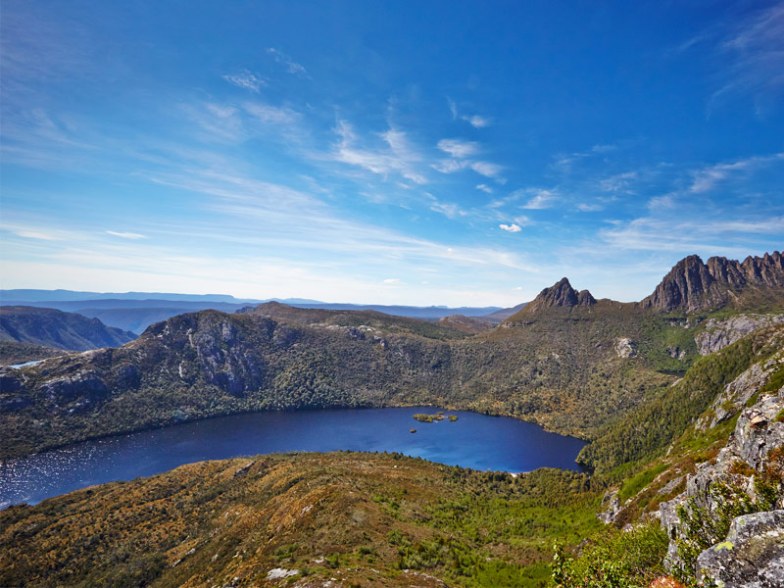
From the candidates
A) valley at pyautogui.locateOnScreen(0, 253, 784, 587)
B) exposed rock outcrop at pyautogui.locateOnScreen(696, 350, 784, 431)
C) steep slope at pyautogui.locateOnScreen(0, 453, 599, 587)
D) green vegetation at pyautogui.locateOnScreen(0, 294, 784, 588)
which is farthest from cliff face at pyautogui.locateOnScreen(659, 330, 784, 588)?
exposed rock outcrop at pyautogui.locateOnScreen(696, 350, 784, 431)

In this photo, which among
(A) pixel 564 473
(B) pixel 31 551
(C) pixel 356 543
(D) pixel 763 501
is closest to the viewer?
(D) pixel 763 501

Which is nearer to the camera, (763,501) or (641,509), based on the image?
(763,501)

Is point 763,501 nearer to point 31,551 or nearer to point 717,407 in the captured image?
point 717,407

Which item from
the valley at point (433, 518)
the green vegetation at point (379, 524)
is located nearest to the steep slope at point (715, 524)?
the valley at point (433, 518)

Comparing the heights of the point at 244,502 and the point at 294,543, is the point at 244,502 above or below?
below

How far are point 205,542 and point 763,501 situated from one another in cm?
11956

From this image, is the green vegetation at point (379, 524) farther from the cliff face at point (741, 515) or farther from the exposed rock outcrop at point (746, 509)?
the exposed rock outcrop at point (746, 509)

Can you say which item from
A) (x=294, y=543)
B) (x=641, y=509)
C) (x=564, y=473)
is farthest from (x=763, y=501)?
(x=564, y=473)

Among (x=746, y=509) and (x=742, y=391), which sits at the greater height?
(x=746, y=509)

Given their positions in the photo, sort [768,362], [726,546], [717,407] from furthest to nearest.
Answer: [717,407], [768,362], [726,546]

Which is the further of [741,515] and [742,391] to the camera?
[742,391]

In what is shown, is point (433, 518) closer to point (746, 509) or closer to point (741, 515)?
point (746, 509)

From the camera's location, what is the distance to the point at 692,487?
5222cm

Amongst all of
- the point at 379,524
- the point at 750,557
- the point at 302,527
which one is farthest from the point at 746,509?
the point at 302,527
